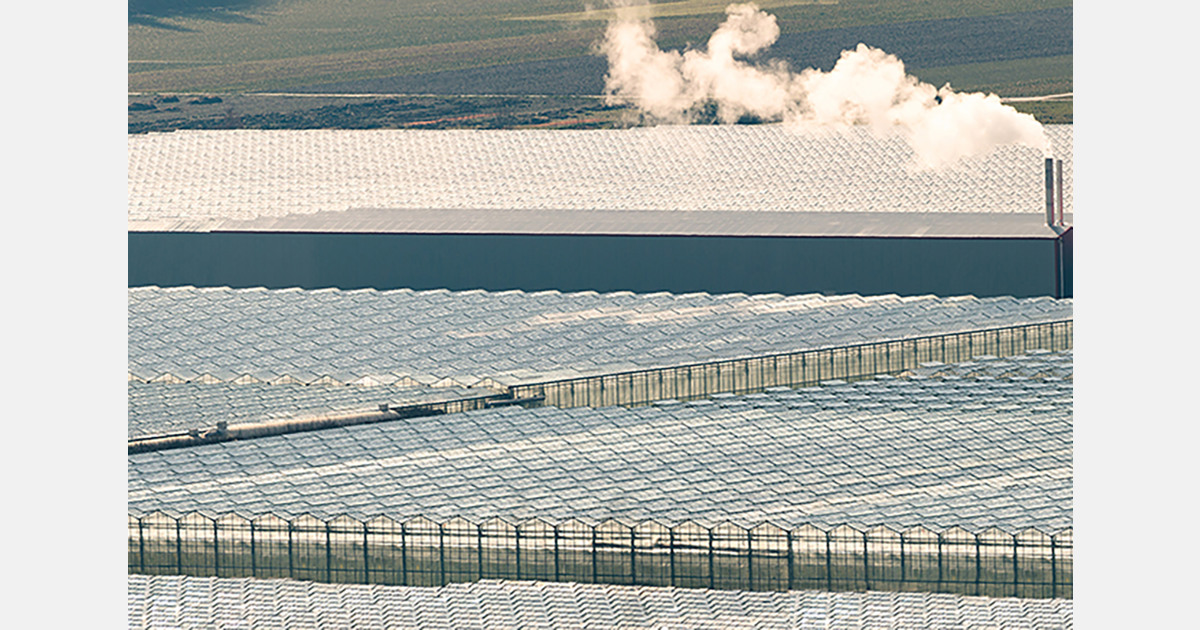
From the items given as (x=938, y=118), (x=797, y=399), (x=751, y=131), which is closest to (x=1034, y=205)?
(x=938, y=118)

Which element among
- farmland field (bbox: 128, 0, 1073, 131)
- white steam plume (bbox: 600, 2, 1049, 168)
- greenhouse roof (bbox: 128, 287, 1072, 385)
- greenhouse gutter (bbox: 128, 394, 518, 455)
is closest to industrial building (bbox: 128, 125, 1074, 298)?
greenhouse roof (bbox: 128, 287, 1072, 385)

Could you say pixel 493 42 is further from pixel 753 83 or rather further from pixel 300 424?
pixel 300 424

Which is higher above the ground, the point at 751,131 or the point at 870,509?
the point at 751,131

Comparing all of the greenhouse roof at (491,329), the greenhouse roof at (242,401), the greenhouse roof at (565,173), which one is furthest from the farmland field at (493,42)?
the greenhouse roof at (242,401)

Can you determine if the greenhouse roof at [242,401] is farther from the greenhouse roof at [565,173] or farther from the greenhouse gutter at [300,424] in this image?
the greenhouse roof at [565,173]

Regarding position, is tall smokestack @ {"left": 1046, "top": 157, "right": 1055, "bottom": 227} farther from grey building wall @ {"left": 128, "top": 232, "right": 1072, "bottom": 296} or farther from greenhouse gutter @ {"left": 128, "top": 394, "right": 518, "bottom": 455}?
greenhouse gutter @ {"left": 128, "top": 394, "right": 518, "bottom": 455}

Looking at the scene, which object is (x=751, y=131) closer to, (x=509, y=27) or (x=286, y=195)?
(x=286, y=195)

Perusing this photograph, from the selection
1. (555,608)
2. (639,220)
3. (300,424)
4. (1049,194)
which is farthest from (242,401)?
(1049,194)
